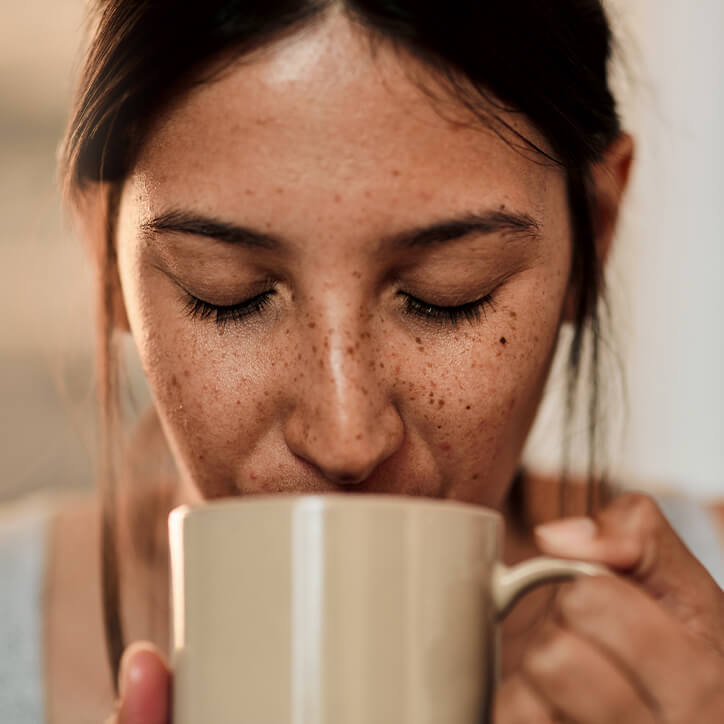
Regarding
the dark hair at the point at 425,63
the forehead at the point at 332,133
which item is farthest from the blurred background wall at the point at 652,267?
the forehead at the point at 332,133

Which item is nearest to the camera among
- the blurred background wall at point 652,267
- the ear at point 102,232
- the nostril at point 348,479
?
the nostril at point 348,479

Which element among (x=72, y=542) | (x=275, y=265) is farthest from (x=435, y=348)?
(x=72, y=542)

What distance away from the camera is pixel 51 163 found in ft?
4.70

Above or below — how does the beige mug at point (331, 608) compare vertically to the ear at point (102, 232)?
below

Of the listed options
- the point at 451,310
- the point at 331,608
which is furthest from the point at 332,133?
the point at 331,608

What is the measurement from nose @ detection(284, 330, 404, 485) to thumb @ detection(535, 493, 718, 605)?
16 cm

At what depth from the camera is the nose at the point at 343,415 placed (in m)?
0.73

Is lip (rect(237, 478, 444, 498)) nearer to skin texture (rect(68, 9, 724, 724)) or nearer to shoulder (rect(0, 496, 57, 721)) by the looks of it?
skin texture (rect(68, 9, 724, 724))

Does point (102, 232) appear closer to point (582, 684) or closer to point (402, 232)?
point (402, 232)

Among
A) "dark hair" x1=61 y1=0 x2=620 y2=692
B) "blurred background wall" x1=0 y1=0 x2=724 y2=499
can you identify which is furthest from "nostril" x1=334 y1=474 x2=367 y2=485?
"blurred background wall" x1=0 y1=0 x2=724 y2=499

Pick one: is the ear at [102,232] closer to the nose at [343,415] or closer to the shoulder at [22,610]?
the nose at [343,415]

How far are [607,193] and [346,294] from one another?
42cm

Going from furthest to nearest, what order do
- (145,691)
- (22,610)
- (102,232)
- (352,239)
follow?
(22,610) < (102,232) < (352,239) < (145,691)

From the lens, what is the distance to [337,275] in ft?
2.48
